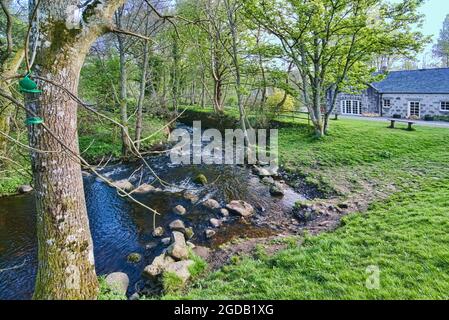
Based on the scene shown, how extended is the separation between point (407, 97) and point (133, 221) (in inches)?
1051

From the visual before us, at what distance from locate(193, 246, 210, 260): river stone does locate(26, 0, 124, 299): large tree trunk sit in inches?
108

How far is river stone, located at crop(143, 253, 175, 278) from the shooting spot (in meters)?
5.20

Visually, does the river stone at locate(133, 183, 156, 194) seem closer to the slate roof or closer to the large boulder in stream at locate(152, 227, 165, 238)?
the large boulder in stream at locate(152, 227, 165, 238)

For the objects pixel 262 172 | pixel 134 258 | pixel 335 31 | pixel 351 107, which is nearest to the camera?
pixel 134 258

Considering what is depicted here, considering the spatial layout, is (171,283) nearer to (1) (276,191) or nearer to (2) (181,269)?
(2) (181,269)

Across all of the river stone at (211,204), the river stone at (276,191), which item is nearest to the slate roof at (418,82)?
the river stone at (276,191)

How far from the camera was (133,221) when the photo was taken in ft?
25.2

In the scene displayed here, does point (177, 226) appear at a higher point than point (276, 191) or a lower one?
lower

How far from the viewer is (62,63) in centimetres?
272

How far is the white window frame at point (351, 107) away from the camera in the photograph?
2925 centimetres

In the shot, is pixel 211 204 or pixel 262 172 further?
pixel 262 172

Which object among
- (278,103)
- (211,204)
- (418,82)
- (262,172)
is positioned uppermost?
(418,82)

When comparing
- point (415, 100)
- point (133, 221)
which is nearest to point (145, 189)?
point (133, 221)

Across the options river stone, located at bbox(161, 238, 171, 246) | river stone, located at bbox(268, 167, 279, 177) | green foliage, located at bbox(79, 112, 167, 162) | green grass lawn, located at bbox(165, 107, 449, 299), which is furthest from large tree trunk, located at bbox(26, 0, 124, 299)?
green foliage, located at bbox(79, 112, 167, 162)
